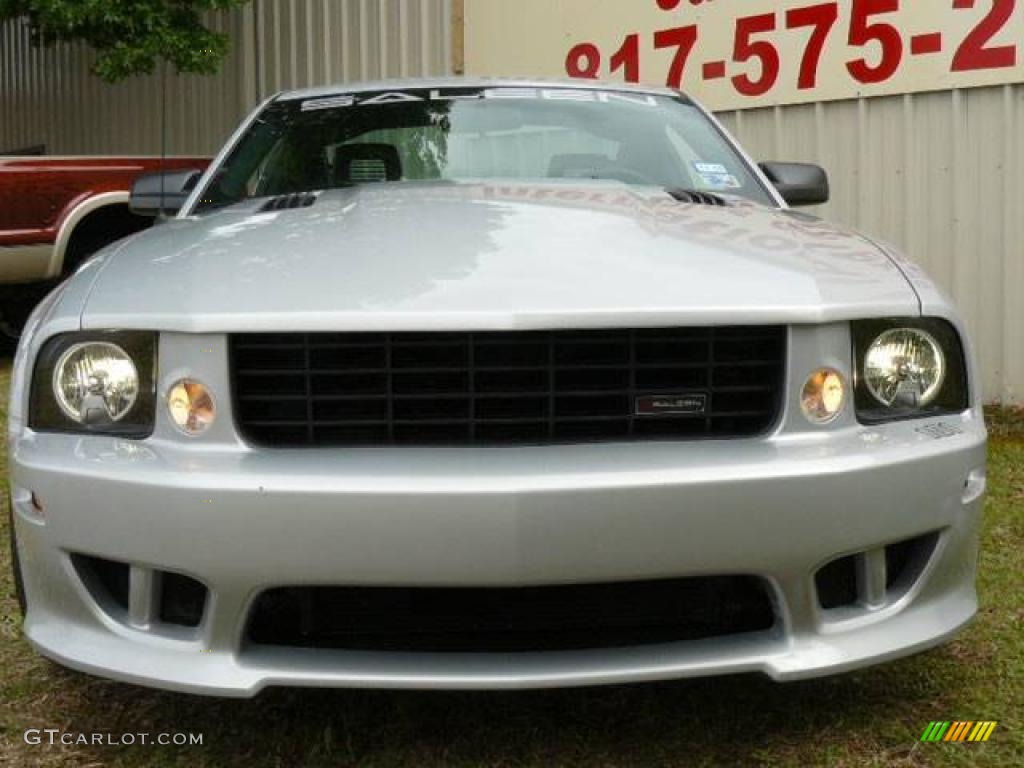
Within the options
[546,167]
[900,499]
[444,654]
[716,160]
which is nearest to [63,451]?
[444,654]

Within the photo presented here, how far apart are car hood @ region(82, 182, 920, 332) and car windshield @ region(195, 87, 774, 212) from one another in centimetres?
66

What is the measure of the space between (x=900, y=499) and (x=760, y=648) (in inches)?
14.0

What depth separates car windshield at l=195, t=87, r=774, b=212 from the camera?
3416 mm

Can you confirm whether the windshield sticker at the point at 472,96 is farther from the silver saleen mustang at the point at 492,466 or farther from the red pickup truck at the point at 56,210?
the red pickup truck at the point at 56,210

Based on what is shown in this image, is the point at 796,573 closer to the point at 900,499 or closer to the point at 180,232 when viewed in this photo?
the point at 900,499

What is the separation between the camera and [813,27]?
20.1 ft

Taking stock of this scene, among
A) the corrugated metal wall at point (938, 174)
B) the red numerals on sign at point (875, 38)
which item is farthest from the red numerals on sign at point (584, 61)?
the red numerals on sign at point (875, 38)

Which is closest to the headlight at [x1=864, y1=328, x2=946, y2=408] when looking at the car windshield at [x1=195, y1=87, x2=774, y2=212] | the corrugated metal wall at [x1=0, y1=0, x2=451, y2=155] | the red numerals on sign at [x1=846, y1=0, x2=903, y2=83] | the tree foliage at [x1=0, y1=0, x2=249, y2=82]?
the car windshield at [x1=195, y1=87, x2=774, y2=212]

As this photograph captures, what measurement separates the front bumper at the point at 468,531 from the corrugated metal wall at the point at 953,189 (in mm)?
3822

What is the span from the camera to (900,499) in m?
Result: 2.15

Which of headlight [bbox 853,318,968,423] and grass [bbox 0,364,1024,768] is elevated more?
headlight [bbox 853,318,968,423]

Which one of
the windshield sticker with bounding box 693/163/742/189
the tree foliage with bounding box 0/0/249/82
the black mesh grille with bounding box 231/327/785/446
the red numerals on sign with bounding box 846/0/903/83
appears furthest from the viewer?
the tree foliage with bounding box 0/0/249/82

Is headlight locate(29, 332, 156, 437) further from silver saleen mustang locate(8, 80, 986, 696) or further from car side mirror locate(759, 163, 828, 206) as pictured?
car side mirror locate(759, 163, 828, 206)

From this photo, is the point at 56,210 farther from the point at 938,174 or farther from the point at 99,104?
the point at 99,104
